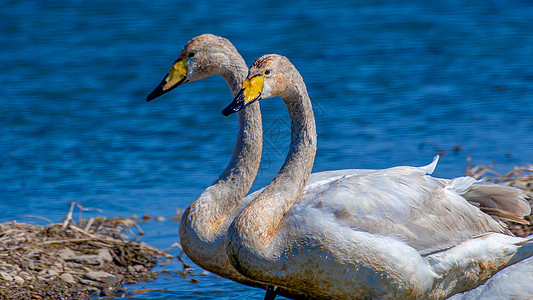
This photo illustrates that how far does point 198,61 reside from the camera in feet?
19.0

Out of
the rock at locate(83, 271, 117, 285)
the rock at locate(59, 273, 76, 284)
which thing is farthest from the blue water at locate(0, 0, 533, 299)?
the rock at locate(59, 273, 76, 284)

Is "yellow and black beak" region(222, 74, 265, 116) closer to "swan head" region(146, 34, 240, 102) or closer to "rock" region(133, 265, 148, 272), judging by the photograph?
"swan head" region(146, 34, 240, 102)

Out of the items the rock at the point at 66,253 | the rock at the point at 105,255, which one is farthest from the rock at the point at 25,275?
the rock at the point at 105,255

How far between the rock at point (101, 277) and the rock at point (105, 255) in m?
0.19

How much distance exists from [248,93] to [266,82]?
0.44ft

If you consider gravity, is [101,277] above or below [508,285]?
above

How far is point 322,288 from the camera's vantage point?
4.91m

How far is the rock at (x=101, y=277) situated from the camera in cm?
624

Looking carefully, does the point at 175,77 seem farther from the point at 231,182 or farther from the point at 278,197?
the point at 278,197

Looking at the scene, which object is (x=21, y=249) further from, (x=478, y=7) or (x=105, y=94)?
(x=478, y=7)

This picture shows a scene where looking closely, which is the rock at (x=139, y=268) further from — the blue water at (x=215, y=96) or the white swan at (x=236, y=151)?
the white swan at (x=236, y=151)

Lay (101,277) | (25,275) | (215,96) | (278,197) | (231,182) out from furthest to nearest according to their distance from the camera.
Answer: (215,96), (101,277), (25,275), (231,182), (278,197)

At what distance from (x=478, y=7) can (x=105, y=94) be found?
6431mm

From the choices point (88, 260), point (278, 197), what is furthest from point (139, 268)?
point (278, 197)
